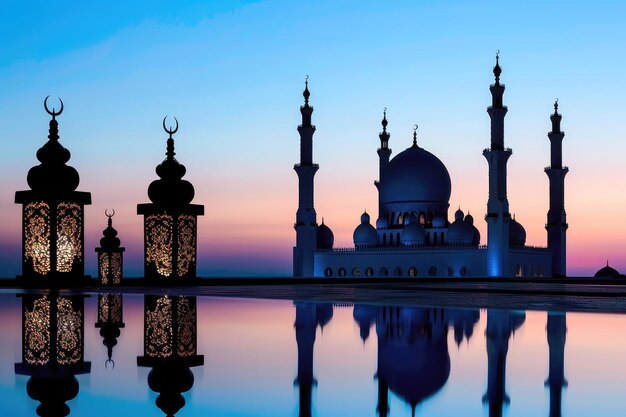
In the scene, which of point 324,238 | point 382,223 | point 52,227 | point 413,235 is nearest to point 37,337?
point 52,227

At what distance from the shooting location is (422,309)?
11.2m

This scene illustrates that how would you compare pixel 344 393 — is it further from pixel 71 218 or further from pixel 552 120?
pixel 552 120

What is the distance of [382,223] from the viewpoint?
58719 millimetres

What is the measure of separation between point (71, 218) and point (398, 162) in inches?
1594

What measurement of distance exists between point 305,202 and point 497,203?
45.6 feet

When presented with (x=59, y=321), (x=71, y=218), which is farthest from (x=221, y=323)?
(x=71, y=218)

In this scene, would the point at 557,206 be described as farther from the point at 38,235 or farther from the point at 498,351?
the point at 498,351

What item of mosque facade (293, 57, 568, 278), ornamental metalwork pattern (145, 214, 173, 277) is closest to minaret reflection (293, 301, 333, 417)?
ornamental metalwork pattern (145, 214, 173, 277)

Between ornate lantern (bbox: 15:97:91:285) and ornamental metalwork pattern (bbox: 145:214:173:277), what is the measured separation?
2.41 metres

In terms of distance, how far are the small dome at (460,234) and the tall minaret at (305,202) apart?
9875 mm

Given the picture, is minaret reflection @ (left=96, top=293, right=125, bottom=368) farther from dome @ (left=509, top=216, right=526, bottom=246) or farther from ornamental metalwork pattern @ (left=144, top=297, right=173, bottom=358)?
dome @ (left=509, top=216, right=526, bottom=246)

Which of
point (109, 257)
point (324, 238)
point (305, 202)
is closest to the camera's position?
point (109, 257)

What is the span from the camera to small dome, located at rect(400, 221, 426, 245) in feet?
179

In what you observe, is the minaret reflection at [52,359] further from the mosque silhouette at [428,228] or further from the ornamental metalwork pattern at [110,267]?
the mosque silhouette at [428,228]
